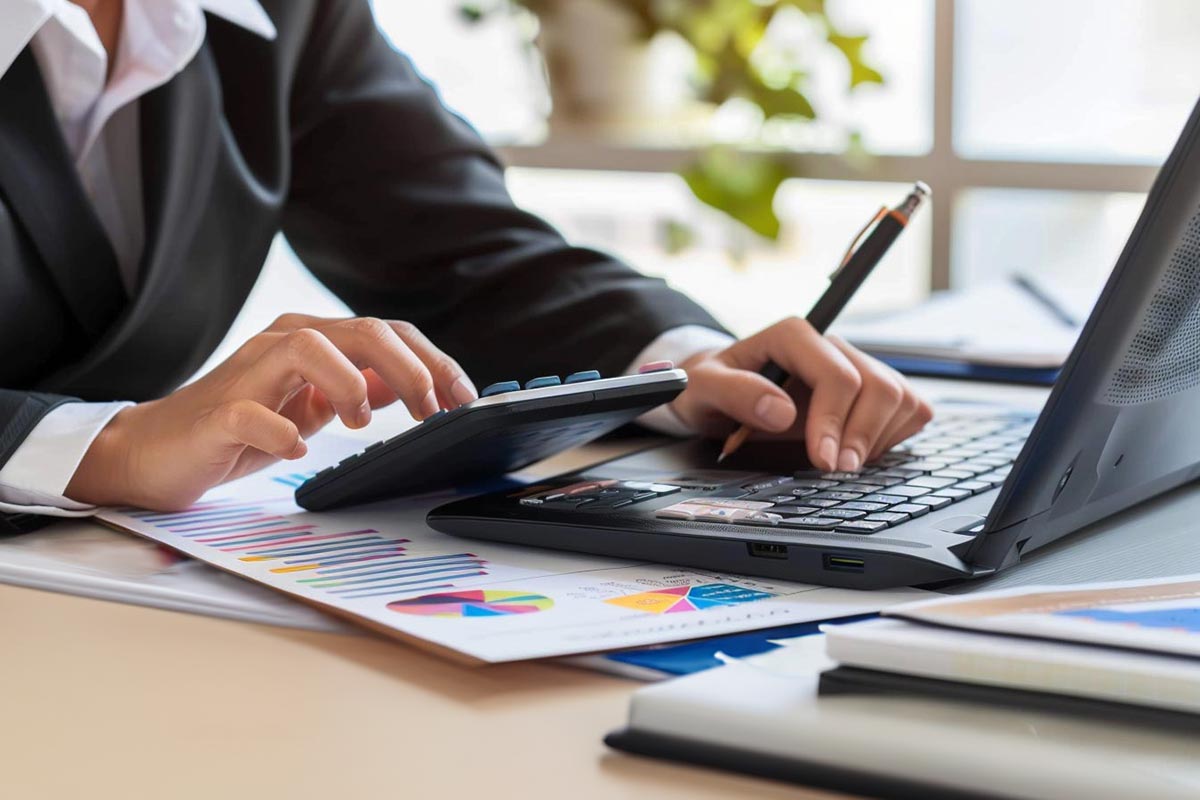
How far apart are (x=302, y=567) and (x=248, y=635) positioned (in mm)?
56

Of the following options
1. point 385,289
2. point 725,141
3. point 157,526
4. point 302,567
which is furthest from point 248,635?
point 725,141

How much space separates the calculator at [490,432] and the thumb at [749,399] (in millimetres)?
108

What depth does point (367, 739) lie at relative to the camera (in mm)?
472

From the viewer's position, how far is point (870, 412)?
0.80 meters

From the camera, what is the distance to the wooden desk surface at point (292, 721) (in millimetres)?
437

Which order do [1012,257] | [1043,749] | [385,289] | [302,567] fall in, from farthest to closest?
[1012,257] → [385,289] → [302,567] → [1043,749]

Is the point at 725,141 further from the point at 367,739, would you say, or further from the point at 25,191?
the point at 367,739

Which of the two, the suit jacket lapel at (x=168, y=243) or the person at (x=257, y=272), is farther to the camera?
the suit jacket lapel at (x=168, y=243)

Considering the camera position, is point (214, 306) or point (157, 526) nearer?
point (157, 526)

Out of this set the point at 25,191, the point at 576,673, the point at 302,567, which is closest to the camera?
the point at 576,673

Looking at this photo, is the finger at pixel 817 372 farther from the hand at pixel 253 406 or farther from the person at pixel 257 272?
the hand at pixel 253 406

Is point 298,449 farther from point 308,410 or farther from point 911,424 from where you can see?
point 911,424

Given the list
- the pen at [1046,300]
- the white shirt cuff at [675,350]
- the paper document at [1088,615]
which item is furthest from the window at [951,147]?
the paper document at [1088,615]

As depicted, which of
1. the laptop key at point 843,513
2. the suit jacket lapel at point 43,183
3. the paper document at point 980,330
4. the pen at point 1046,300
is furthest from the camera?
the pen at point 1046,300
